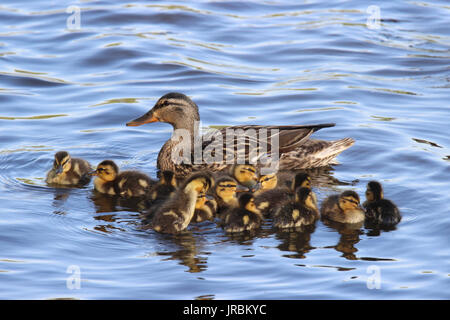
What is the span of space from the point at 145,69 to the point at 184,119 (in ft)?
11.4

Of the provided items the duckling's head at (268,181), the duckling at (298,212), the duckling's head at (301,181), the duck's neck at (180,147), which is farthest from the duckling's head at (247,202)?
the duck's neck at (180,147)

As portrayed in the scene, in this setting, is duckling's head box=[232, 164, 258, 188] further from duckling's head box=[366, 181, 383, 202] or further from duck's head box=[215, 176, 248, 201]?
duckling's head box=[366, 181, 383, 202]

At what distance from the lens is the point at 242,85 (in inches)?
440

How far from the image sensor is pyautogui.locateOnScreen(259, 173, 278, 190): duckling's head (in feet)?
25.0

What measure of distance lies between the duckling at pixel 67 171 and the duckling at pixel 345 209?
234 centimetres

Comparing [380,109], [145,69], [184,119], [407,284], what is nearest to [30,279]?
[407,284]

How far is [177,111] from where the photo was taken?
8664mm

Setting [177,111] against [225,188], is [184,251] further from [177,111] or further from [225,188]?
[177,111]

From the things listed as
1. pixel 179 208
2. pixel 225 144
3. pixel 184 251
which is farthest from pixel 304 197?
pixel 225 144

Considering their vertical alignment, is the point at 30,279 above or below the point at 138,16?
below

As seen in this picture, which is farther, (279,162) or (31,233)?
(279,162)

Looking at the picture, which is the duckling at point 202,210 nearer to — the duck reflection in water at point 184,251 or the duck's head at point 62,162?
the duck reflection in water at point 184,251

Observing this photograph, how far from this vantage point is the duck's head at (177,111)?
8.62 m
